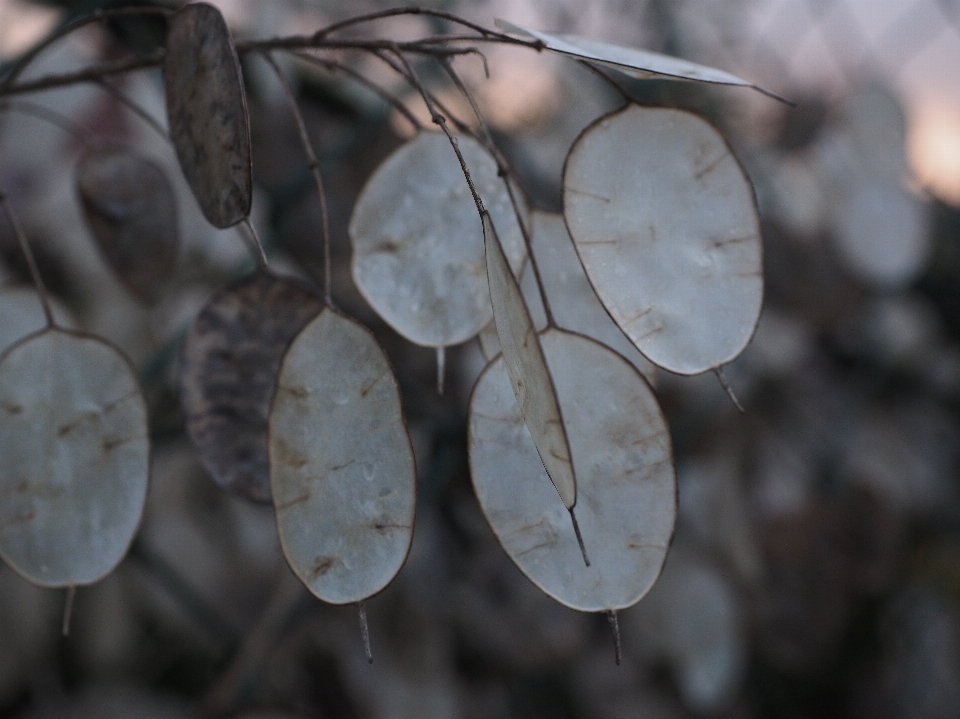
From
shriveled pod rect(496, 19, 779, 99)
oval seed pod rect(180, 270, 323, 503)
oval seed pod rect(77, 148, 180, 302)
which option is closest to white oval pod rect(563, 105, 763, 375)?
shriveled pod rect(496, 19, 779, 99)

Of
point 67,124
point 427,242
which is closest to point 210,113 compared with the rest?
point 427,242

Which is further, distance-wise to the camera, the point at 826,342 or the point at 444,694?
the point at 826,342

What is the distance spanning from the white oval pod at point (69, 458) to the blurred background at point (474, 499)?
0.29 ft

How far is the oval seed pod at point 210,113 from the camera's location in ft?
0.71

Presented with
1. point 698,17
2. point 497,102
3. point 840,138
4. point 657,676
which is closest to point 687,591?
point 657,676

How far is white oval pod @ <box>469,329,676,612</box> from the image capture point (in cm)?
22

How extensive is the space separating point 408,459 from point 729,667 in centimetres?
65

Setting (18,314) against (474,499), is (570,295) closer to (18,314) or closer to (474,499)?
(18,314)

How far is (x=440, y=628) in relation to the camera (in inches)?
27.4

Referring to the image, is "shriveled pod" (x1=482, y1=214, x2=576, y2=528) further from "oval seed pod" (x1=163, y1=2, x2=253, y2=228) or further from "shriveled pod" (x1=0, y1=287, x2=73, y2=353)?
"shriveled pod" (x1=0, y1=287, x2=73, y2=353)

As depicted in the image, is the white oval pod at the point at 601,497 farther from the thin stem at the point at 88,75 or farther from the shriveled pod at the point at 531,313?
the thin stem at the point at 88,75

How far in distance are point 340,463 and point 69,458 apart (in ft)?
0.35

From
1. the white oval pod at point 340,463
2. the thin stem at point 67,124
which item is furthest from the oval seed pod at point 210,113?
the thin stem at point 67,124

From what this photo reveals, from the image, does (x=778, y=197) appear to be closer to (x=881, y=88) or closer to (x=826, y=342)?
(x=881, y=88)
